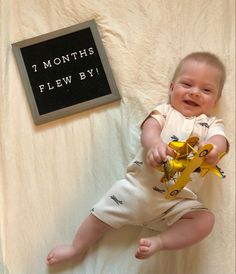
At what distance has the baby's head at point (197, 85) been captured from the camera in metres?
1.07

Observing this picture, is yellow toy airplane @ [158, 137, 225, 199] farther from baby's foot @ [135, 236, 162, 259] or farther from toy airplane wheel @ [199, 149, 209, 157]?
baby's foot @ [135, 236, 162, 259]

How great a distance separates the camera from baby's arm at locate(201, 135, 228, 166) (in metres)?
0.91

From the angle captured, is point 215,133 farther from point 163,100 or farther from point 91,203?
point 91,203


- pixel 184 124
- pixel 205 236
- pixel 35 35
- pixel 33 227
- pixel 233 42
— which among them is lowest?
pixel 205 236

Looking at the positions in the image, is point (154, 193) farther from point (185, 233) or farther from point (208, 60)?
point (208, 60)

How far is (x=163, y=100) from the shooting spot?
1.17m

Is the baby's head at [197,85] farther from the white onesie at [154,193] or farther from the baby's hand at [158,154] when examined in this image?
the baby's hand at [158,154]

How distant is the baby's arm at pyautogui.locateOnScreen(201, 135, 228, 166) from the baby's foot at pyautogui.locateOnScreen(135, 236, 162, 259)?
223 mm

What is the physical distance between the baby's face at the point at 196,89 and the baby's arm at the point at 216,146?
96 millimetres

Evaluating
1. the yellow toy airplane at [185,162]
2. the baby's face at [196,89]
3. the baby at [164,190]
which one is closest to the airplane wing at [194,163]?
the yellow toy airplane at [185,162]

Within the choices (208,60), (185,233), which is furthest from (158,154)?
(208,60)

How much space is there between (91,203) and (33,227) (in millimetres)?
157

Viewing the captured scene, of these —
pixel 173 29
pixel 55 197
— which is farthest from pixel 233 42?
pixel 55 197

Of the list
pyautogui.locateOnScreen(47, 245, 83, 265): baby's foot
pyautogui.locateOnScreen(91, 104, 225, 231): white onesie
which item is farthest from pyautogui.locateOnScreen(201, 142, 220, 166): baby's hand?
pyautogui.locateOnScreen(47, 245, 83, 265): baby's foot
